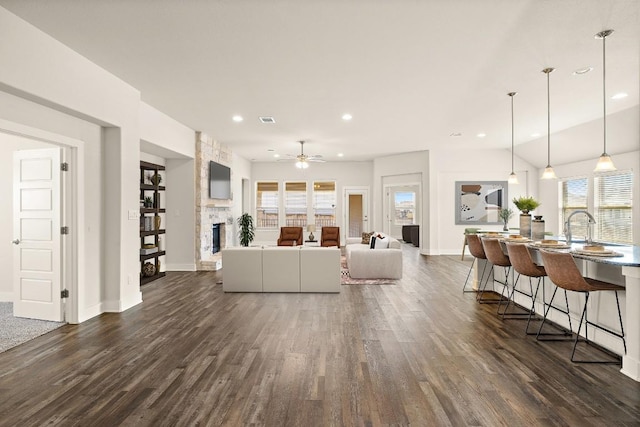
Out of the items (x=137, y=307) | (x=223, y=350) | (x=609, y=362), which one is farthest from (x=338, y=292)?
(x=609, y=362)

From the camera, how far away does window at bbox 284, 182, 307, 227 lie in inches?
467

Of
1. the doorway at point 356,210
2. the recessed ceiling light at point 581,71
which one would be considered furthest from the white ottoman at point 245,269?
the doorway at point 356,210

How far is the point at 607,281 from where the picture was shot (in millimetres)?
3178

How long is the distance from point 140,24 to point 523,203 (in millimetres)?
5068

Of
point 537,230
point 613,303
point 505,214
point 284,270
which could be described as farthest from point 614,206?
point 284,270

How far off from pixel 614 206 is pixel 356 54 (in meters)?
6.92

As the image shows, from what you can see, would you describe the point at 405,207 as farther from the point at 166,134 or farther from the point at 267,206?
the point at 166,134

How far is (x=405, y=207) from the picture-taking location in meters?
13.4

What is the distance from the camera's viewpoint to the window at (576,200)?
8.06 meters

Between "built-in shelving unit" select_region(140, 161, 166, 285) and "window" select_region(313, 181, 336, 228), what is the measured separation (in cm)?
577

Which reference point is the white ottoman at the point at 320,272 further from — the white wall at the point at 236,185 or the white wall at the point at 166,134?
the white wall at the point at 236,185

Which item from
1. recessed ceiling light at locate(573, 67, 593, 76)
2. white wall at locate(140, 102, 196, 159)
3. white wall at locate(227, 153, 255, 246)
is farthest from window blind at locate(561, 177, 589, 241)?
white wall at locate(140, 102, 196, 159)

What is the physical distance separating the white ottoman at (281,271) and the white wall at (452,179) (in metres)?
5.58

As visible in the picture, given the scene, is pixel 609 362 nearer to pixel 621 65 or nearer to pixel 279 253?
pixel 621 65
